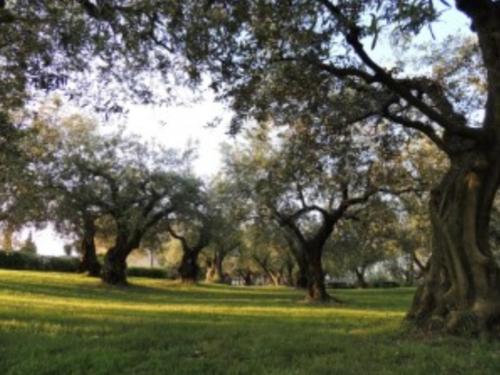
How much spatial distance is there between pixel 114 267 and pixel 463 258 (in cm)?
2477

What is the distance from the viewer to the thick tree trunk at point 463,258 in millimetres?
9377

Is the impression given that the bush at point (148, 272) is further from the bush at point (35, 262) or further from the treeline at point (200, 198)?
the treeline at point (200, 198)

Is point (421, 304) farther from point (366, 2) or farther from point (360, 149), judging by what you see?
point (366, 2)

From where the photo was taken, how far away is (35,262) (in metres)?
55.3

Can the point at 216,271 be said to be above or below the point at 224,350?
above

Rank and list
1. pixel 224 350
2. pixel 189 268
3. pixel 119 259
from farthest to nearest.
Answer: pixel 189 268
pixel 119 259
pixel 224 350

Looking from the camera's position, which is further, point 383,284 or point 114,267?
point 383,284

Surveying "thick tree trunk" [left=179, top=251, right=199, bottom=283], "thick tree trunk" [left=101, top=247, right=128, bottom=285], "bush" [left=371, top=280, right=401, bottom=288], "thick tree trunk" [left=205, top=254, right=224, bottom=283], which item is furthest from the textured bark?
"bush" [left=371, top=280, right=401, bottom=288]

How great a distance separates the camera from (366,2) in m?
8.27

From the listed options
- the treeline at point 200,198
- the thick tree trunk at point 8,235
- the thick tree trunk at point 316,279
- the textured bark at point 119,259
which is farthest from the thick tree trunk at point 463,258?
the thick tree trunk at point 8,235

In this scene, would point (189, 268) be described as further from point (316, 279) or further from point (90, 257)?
point (316, 279)

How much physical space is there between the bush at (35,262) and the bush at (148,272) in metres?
7.49

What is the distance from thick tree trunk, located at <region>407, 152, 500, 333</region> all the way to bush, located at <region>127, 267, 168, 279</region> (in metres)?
55.4

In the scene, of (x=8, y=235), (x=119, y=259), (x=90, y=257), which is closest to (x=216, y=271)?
(x=90, y=257)
